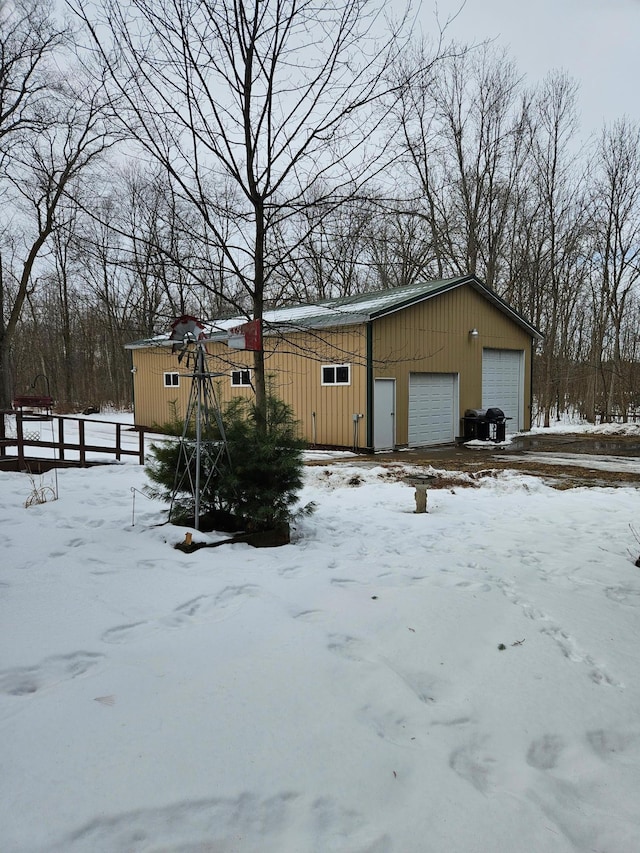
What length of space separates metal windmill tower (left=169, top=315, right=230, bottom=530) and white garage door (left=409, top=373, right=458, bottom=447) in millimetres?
9685

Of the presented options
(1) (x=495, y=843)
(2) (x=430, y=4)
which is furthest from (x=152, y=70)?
(1) (x=495, y=843)

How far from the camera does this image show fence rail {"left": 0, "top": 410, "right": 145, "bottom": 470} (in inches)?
331

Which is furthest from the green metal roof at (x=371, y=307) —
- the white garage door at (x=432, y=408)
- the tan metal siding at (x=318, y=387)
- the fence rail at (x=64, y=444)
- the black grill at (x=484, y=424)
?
the black grill at (x=484, y=424)

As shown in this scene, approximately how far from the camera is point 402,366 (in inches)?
533

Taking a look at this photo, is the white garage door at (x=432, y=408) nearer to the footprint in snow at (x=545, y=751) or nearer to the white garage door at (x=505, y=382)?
the white garage door at (x=505, y=382)

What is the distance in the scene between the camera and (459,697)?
239 centimetres

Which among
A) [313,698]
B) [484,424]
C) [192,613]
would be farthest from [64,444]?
[484,424]

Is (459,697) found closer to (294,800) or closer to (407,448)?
(294,800)

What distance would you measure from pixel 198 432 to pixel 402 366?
9.75 m

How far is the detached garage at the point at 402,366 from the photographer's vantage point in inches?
505

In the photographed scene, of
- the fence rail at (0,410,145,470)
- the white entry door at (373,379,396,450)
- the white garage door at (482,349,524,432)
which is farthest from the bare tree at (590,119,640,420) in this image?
the fence rail at (0,410,145,470)

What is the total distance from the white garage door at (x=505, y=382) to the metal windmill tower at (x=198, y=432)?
12.9 m

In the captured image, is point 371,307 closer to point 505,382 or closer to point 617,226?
point 505,382

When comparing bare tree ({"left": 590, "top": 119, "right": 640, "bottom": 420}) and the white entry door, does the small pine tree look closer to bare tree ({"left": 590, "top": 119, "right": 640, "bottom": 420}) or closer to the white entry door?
the white entry door
